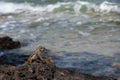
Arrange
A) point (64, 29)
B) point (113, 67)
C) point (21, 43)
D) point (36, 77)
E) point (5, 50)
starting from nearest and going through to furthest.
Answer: point (36, 77) < point (113, 67) < point (5, 50) < point (21, 43) < point (64, 29)

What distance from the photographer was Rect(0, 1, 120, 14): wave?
12266 millimetres

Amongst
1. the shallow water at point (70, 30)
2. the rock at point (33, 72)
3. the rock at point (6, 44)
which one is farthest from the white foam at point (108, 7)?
→ the rock at point (33, 72)

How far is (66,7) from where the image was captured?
12.8 meters

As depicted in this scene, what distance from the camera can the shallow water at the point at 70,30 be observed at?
6422 millimetres

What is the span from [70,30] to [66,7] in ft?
11.6

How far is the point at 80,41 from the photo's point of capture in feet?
26.6

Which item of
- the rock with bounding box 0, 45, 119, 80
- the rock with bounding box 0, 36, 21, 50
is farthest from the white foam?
the rock with bounding box 0, 45, 119, 80

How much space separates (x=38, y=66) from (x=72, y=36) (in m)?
4.70

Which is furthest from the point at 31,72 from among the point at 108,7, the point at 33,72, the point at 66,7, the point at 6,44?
the point at 66,7

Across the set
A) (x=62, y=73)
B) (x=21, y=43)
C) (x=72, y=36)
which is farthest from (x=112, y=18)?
(x=62, y=73)

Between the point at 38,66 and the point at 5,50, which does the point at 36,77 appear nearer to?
the point at 38,66

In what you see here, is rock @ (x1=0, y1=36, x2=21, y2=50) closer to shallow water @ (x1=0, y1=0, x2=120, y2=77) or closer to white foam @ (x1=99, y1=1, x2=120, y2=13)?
shallow water @ (x1=0, y1=0, x2=120, y2=77)

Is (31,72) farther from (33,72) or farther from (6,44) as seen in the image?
(6,44)

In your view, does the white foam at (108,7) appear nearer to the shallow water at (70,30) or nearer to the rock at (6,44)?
the shallow water at (70,30)
